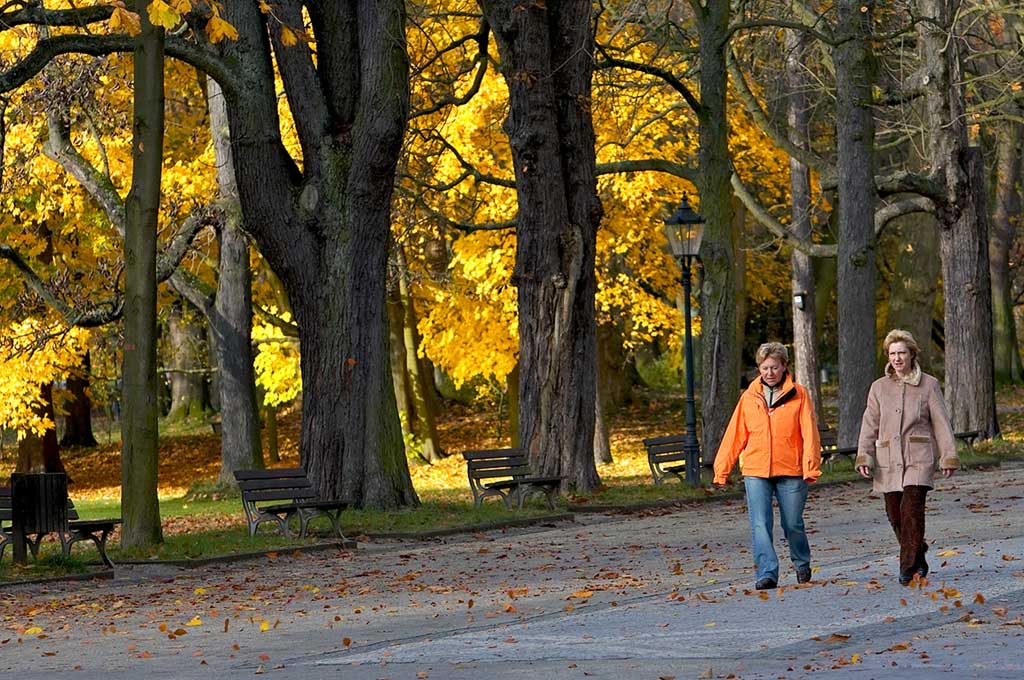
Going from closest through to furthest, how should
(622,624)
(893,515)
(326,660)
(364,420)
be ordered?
1. (326,660)
2. (622,624)
3. (893,515)
4. (364,420)

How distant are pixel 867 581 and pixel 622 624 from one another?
2525 millimetres

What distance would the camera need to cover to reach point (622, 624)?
11117mm

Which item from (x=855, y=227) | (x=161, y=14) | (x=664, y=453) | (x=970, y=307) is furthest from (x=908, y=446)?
(x=970, y=307)

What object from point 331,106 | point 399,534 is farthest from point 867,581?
point 331,106

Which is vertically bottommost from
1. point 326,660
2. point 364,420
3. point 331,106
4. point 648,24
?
point 326,660

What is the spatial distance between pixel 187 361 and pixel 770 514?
4160 centimetres

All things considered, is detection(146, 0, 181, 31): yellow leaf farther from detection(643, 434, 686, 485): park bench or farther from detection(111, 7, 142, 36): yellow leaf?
detection(643, 434, 686, 485): park bench

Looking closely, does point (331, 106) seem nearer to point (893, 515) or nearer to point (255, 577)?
point (255, 577)

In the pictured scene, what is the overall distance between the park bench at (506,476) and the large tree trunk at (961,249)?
1153 cm

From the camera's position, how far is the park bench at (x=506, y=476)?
23078mm

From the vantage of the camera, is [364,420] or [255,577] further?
[364,420]

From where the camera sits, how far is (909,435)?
Result: 12.6m

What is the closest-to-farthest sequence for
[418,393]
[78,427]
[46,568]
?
1. [46,568]
2. [418,393]
3. [78,427]

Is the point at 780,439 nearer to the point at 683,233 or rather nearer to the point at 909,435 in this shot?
the point at 909,435
